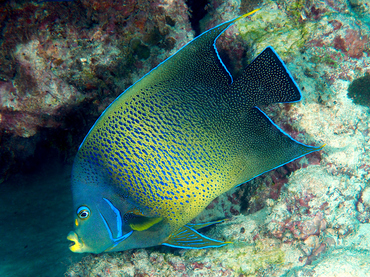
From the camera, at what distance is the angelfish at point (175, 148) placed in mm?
1526

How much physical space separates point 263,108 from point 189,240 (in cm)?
153

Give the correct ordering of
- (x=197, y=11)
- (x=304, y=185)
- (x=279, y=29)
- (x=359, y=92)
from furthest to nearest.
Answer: (x=197, y=11)
(x=279, y=29)
(x=359, y=92)
(x=304, y=185)

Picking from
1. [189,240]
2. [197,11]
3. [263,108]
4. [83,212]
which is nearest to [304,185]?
[263,108]

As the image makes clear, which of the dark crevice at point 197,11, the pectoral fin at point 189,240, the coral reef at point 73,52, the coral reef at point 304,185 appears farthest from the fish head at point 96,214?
the dark crevice at point 197,11

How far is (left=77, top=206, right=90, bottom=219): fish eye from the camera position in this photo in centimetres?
147

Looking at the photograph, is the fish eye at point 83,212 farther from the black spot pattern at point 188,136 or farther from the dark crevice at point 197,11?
the dark crevice at point 197,11

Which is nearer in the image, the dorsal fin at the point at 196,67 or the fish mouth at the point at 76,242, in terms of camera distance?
the fish mouth at the point at 76,242

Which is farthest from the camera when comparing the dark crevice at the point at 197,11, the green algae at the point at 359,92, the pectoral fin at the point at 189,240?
the dark crevice at the point at 197,11

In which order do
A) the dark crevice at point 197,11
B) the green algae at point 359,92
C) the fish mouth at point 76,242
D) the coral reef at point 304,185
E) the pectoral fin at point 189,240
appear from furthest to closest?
1. the dark crevice at point 197,11
2. the green algae at point 359,92
3. the coral reef at point 304,185
4. the pectoral fin at point 189,240
5. the fish mouth at point 76,242

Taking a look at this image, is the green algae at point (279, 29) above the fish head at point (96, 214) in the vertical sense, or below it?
above

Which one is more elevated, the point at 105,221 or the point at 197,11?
the point at 197,11

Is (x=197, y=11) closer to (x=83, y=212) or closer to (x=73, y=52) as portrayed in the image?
(x=73, y=52)

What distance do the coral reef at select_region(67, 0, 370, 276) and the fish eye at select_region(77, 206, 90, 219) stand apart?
0.85 m

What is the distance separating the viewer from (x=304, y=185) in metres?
2.16
